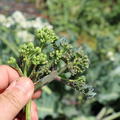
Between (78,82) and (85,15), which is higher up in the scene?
(85,15)

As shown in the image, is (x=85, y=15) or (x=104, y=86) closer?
(x=104, y=86)

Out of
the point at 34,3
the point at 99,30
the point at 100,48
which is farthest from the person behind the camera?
the point at 34,3

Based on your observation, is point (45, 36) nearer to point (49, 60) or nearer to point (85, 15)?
point (49, 60)

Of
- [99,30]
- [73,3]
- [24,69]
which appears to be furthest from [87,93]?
[73,3]

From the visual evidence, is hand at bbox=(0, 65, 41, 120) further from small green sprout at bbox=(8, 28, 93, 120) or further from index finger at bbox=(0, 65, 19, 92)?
index finger at bbox=(0, 65, 19, 92)

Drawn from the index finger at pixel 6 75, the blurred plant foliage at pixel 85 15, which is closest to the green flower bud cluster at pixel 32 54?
the index finger at pixel 6 75

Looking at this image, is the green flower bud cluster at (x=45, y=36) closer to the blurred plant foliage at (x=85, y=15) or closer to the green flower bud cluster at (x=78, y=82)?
the green flower bud cluster at (x=78, y=82)

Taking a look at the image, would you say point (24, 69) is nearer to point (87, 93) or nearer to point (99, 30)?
point (87, 93)

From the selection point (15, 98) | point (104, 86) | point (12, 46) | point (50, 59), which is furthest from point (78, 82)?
point (104, 86)
